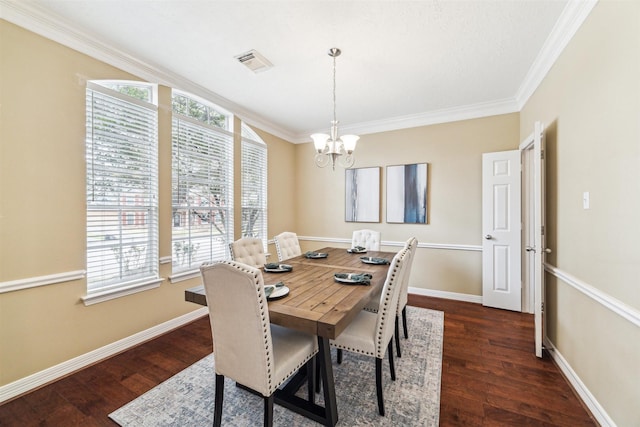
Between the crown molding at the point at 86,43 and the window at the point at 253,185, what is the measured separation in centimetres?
80

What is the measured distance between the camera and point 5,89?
1.85 metres

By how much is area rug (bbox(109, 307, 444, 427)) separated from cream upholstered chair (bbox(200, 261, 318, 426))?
12.4 inches

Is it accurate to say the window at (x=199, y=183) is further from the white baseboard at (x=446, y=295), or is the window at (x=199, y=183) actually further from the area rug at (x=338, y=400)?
the white baseboard at (x=446, y=295)

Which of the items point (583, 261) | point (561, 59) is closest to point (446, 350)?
point (583, 261)

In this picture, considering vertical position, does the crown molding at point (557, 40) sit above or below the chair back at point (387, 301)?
above

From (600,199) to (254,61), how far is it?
2.89 meters

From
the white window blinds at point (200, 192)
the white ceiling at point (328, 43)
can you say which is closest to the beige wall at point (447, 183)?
the white ceiling at point (328, 43)

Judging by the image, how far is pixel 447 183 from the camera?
153 inches

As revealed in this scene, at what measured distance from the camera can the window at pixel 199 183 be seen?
10.1 feet

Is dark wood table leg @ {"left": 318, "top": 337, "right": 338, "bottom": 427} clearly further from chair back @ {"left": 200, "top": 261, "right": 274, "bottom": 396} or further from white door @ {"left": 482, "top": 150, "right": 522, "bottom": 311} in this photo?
white door @ {"left": 482, "top": 150, "right": 522, "bottom": 311}

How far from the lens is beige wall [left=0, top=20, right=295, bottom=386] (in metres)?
1.86

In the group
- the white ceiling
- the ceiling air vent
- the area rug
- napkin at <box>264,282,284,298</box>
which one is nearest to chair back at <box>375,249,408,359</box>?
the area rug

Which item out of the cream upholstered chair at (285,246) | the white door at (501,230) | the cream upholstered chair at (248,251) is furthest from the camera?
the white door at (501,230)

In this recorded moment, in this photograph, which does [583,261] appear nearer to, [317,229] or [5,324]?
[317,229]
